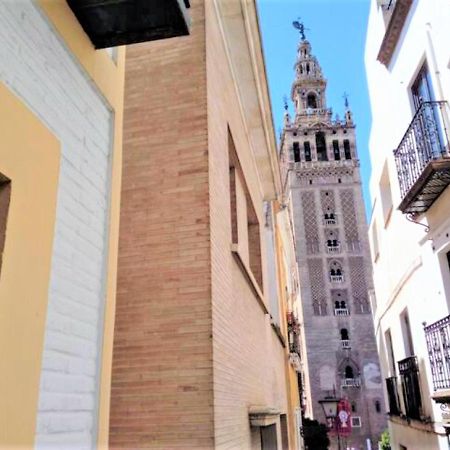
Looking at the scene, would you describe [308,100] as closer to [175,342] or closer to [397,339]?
[397,339]

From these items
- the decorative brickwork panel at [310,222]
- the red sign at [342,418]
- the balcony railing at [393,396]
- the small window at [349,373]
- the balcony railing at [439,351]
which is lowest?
the red sign at [342,418]

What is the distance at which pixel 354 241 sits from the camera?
5925 cm

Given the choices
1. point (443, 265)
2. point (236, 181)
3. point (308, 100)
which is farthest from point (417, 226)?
point (308, 100)

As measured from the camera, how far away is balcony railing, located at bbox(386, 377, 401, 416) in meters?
10.4

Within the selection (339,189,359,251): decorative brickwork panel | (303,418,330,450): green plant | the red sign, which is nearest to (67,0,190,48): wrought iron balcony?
the red sign

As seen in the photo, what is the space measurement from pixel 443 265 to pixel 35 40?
649 centimetres

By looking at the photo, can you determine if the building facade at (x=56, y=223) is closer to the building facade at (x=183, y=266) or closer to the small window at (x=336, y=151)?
the building facade at (x=183, y=266)

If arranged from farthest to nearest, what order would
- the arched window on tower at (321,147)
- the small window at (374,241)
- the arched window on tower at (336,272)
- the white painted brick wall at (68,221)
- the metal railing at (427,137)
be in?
the arched window on tower at (321,147) < the arched window on tower at (336,272) < the small window at (374,241) < the metal railing at (427,137) < the white painted brick wall at (68,221)

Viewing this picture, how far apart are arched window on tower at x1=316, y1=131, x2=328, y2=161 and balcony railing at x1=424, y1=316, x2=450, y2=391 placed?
58350 millimetres

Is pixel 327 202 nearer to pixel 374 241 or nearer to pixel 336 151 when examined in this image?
pixel 336 151

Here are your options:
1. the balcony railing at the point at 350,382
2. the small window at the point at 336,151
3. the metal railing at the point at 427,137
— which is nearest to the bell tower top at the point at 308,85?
the small window at the point at 336,151

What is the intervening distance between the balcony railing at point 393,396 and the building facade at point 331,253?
1578 inches

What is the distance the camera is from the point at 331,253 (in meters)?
59.0

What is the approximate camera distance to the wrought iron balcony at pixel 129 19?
8.55 ft
